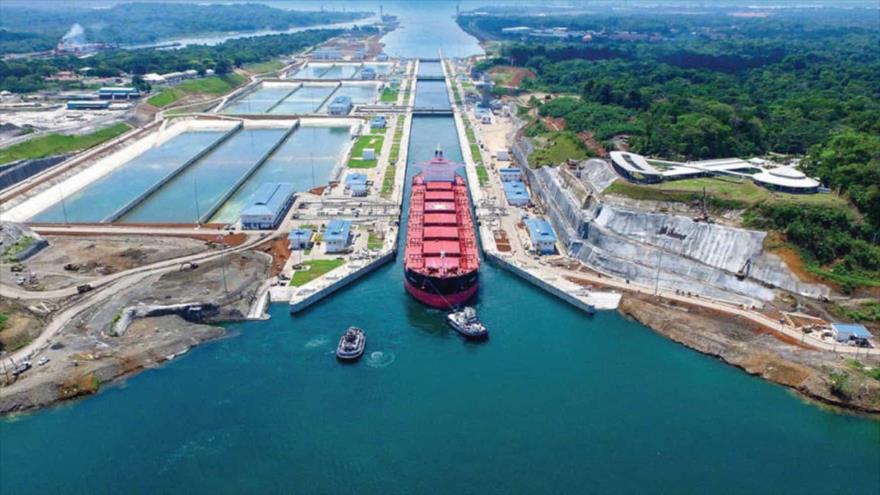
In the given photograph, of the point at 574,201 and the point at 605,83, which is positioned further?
the point at 605,83

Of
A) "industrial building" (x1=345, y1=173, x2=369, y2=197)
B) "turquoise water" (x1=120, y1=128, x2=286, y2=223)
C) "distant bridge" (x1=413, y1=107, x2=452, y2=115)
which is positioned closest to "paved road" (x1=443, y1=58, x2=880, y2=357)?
"industrial building" (x1=345, y1=173, x2=369, y2=197)

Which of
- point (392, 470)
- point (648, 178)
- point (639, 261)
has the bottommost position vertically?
point (392, 470)

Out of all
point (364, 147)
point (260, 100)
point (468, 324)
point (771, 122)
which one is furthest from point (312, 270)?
point (260, 100)

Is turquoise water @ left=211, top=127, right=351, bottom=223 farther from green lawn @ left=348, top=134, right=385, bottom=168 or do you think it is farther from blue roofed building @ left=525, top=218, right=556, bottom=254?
blue roofed building @ left=525, top=218, right=556, bottom=254

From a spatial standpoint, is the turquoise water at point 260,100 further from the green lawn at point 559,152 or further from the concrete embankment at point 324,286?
the concrete embankment at point 324,286

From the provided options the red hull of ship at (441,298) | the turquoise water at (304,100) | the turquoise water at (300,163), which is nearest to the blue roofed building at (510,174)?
the turquoise water at (300,163)

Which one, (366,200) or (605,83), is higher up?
(605,83)

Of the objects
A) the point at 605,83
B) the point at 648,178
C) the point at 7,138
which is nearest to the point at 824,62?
the point at 605,83

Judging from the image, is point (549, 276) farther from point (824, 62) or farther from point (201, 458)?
point (824, 62)
